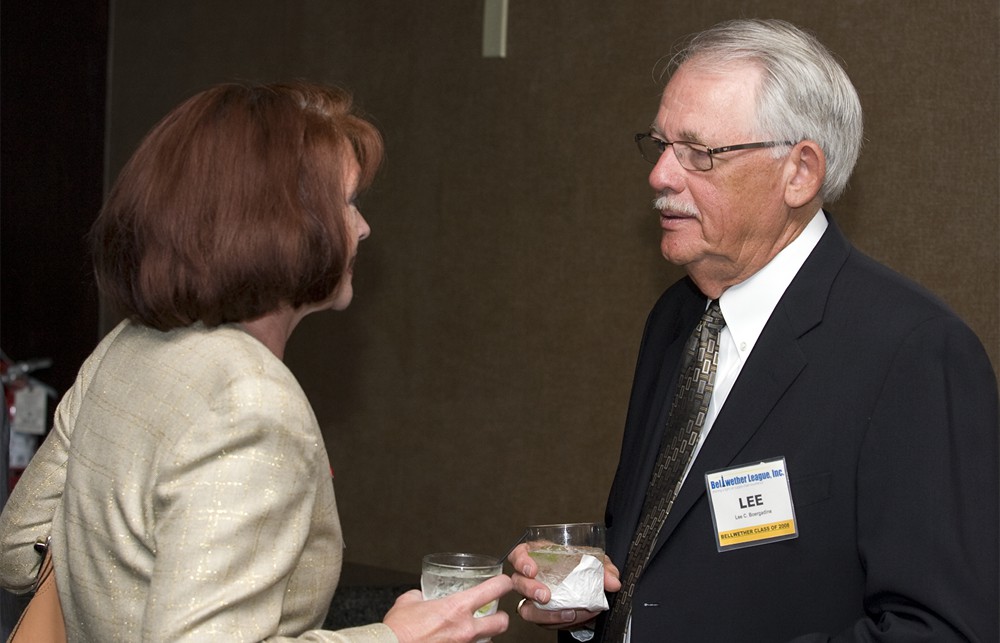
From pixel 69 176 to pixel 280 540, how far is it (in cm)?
460

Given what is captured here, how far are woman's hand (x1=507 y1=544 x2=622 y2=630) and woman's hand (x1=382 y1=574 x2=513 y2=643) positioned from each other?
0.30m

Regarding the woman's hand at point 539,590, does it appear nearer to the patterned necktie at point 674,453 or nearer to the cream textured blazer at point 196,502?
the patterned necktie at point 674,453

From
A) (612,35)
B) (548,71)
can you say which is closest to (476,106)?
(548,71)

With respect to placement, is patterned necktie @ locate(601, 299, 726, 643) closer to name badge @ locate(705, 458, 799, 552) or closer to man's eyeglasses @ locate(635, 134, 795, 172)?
name badge @ locate(705, 458, 799, 552)

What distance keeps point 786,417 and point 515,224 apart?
2.38m

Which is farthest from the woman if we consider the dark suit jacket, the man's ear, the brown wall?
the brown wall

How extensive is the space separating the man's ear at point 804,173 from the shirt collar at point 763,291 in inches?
2.5

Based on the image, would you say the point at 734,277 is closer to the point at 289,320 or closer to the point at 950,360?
the point at 950,360

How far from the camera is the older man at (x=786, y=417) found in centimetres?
169

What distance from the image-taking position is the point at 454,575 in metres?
1.56

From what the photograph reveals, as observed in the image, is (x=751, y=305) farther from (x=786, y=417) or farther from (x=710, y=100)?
(x=710, y=100)

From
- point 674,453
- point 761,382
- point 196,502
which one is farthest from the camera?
point 674,453

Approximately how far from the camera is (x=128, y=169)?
1450 millimetres

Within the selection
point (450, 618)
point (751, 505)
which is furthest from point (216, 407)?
point (751, 505)
